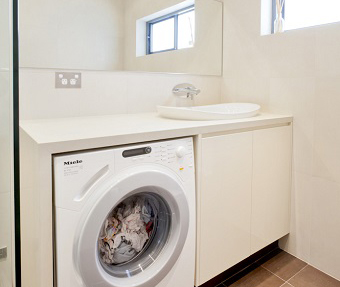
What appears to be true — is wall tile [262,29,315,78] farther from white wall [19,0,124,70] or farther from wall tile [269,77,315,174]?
white wall [19,0,124,70]

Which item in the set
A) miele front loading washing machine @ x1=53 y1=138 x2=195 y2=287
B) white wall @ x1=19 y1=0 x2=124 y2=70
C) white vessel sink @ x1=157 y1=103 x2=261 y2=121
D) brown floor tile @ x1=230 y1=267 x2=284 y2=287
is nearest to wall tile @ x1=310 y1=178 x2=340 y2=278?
brown floor tile @ x1=230 y1=267 x2=284 y2=287

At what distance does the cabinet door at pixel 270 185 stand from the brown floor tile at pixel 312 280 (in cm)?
24

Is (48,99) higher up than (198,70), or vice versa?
(198,70)

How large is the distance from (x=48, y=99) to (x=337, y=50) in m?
1.60

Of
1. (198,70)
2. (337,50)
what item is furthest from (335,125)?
(198,70)

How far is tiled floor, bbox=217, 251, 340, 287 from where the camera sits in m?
1.67

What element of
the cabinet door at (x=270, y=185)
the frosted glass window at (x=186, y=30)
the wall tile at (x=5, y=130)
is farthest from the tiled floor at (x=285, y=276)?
the frosted glass window at (x=186, y=30)

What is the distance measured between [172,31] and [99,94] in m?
0.76

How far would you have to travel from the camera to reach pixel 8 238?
73cm

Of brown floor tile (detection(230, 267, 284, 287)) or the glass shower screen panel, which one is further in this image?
brown floor tile (detection(230, 267, 284, 287))

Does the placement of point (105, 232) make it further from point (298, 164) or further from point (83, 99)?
point (298, 164)

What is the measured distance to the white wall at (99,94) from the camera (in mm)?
1482

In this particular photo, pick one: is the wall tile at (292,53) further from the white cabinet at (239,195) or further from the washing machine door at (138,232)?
the washing machine door at (138,232)

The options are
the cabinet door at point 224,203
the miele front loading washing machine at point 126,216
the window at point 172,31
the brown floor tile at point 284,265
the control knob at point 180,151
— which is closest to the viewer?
the miele front loading washing machine at point 126,216
